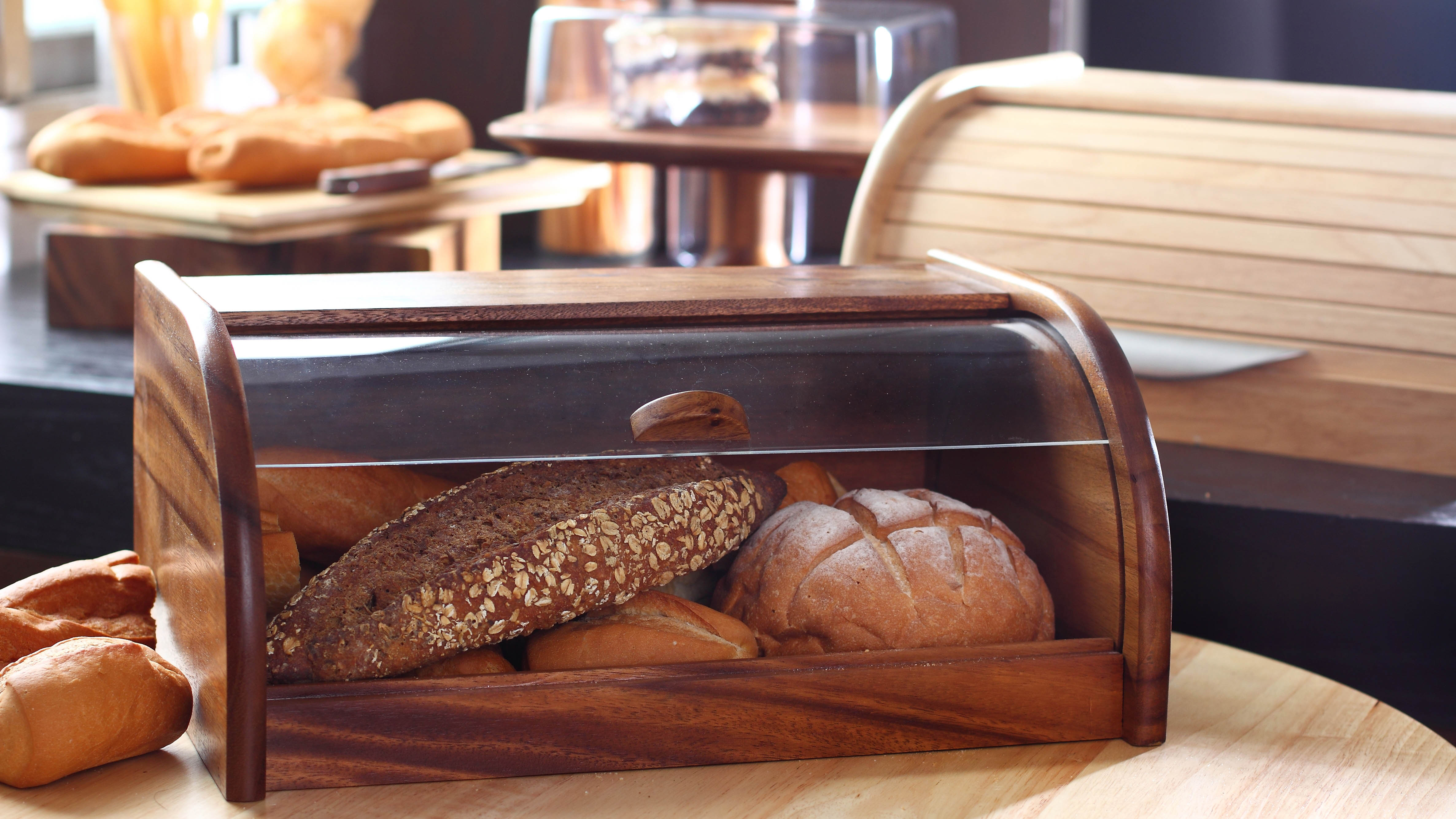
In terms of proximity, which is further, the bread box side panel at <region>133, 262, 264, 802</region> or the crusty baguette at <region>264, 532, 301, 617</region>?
the crusty baguette at <region>264, 532, 301, 617</region>

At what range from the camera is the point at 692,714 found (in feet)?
2.59

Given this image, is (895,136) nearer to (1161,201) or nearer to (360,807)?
(1161,201)

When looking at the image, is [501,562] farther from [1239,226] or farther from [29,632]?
[1239,226]

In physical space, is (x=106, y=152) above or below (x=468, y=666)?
above

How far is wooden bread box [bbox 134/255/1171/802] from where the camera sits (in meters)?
0.74

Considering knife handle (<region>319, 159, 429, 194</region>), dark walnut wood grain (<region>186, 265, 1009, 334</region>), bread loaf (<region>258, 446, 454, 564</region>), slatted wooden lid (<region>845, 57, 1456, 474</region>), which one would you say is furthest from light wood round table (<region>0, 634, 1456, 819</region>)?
knife handle (<region>319, 159, 429, 194</region>)

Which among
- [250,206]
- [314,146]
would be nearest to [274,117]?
[314,146]

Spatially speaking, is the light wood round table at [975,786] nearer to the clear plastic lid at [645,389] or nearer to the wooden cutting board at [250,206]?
the clear plastic lid at [645,389]

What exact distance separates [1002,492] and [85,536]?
990 mm

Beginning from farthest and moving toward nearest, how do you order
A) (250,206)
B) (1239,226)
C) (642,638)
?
(250,206) < (1239,226) < (642,638)

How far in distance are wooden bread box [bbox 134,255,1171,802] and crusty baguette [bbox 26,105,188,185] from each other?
796 mm

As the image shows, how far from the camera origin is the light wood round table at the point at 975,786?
29.0 inches

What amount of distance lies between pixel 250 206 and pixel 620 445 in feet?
2.84

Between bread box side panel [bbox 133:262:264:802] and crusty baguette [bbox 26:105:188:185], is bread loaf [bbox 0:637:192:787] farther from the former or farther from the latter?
crusty baguette [bbox 26:105:188:185]
